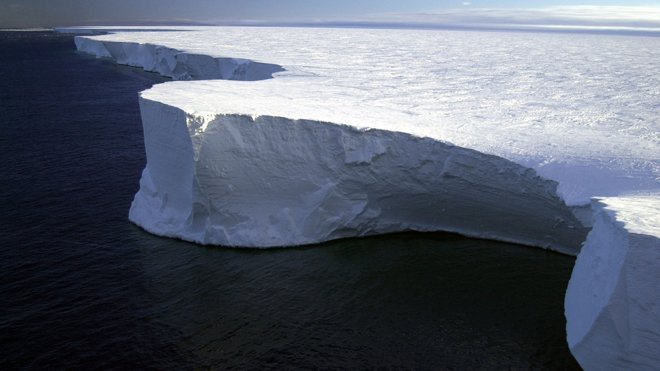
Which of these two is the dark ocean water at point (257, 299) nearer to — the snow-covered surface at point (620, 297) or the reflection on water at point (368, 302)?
the reflection on water at point (368, 302)

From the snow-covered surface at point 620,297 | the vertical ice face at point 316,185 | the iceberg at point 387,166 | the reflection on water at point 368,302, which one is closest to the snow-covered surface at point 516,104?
the iceberg at point 387,166

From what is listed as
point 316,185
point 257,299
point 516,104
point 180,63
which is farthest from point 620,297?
point 180,63

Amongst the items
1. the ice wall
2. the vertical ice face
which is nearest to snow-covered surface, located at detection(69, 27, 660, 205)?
the vertical ice face

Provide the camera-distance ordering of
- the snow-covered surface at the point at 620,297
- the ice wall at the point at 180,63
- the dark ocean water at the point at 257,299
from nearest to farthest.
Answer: the snow-covered surface at the point at 620,297
the dark ocean water at the point at 257,299
the ice wall at the point at 180,63

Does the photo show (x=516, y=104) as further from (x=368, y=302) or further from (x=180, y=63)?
(x=180, y=63)

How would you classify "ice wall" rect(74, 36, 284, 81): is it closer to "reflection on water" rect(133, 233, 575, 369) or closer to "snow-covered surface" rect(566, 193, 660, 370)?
"reflection on water" rect(133, 233, 575, 369)

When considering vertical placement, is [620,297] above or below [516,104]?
below

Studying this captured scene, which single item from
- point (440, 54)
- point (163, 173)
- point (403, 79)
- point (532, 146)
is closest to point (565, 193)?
point (532, 146)
